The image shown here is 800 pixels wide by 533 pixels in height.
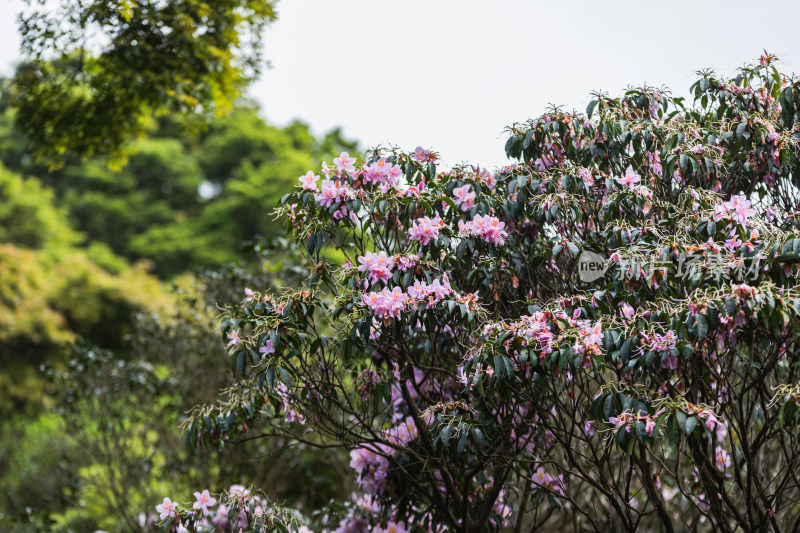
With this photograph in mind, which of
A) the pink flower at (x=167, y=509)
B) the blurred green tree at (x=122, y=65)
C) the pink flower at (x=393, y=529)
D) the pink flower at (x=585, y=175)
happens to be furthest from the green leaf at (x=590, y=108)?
the blurred green tree at (x=122, y=65)

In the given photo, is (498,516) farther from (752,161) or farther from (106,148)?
(106,148)

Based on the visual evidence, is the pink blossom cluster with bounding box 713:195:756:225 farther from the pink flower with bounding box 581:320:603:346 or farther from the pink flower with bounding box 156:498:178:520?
the pink flower with bounding box 156:498:178:520

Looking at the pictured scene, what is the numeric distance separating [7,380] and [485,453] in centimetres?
1057

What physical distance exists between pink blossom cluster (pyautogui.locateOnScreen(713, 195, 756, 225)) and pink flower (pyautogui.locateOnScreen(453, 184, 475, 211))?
3.05 ft

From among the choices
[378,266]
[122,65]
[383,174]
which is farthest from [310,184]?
[122,65]

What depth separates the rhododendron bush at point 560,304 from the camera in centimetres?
229

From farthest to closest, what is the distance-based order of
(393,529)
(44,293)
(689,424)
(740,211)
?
(44,293), (393,529), (740,211), (689,424)

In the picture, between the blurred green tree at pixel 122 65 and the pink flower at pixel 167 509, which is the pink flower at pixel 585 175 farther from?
the blurred green tree at pixel 122 65

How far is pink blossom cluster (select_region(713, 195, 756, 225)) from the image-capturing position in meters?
2.45

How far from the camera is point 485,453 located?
9.33ft

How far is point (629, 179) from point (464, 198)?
664mm

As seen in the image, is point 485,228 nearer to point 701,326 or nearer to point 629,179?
point 629,179

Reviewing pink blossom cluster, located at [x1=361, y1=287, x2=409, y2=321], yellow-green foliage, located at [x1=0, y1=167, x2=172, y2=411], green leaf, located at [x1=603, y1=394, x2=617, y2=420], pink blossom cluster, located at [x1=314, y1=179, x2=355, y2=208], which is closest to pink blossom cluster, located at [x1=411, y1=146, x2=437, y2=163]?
pink blossom cluster, located at [x1=314, y1=179, x2=355, y2=208]

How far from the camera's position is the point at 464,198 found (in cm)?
294
